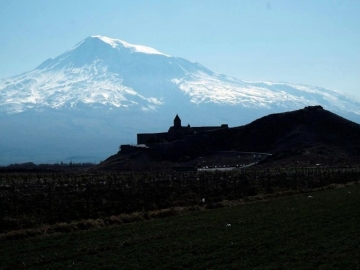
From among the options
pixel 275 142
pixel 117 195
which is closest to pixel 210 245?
pixel 117 195

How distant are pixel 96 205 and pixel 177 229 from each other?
19.9 ft

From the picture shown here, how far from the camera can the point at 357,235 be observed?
11.9 meters

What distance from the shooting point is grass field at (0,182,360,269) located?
1002 cm

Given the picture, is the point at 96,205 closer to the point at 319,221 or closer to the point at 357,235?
the point at 319,221

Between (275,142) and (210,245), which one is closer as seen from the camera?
(210,245)

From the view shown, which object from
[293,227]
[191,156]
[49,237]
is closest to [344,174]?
[293,227]

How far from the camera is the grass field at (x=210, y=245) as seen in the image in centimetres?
1002

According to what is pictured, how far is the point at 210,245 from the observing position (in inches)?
458

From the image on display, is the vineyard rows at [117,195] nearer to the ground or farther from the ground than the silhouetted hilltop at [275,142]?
nearer to the ground

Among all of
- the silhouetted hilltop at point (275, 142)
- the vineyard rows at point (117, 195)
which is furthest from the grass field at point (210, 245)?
the silhouetted hilltop at point (275, 142)

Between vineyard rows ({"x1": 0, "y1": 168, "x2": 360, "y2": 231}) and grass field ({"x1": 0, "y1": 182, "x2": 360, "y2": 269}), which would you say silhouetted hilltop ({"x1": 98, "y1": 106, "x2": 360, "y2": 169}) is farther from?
grass field ({"x1": 0, "y1": 182, "x2": 360, "y2": 269})

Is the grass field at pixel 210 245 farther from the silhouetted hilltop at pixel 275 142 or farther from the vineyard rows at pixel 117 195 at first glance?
the silhouetted hilltop at pixel 275 142

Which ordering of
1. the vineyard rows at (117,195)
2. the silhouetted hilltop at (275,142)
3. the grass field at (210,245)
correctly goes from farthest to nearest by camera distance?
the silhouetted hilltop at (275,142)
the vineyard rows at (117,195)
the grass field at (210,245)

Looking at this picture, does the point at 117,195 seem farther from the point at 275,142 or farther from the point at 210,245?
the point at 275,142
